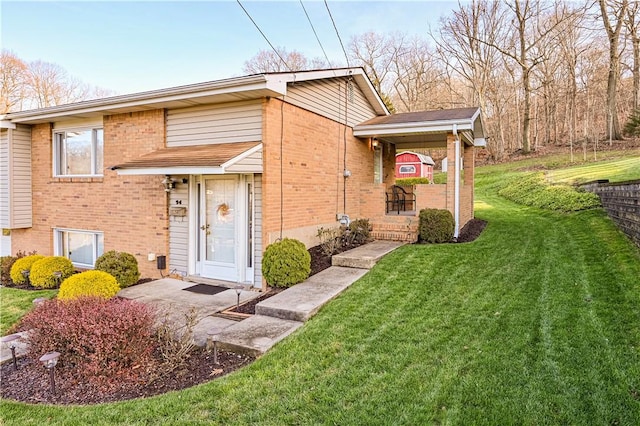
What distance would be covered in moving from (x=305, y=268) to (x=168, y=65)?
14.0 metres

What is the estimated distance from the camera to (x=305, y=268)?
23.9ft

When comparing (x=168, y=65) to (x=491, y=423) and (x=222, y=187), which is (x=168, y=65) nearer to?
(x=222, y=187)

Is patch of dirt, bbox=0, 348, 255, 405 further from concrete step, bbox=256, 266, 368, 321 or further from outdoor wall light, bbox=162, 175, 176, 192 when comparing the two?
outdoor wall light, bbox=162, 175, 176, 192

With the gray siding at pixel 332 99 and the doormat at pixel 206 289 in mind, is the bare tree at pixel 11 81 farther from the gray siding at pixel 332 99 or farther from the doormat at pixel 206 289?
the doormat at pixel 206 289

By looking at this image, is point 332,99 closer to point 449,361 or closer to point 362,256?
point 362,256

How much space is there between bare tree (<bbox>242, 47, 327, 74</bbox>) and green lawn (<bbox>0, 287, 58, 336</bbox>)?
27974mm

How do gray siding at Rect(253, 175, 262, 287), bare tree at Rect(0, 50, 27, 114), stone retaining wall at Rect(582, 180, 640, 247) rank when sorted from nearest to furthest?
1. stone retaining wall at Rect(582, 180, 640, 247)
2. gray siding at Rect(253, 175, 262, 287)
3. bare tree at Rect(0, 50, 27, 114)

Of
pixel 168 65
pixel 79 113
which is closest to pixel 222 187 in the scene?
pixel 79 113

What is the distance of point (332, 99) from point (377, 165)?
419cm

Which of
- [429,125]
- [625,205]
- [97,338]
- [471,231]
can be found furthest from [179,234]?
[625,205]

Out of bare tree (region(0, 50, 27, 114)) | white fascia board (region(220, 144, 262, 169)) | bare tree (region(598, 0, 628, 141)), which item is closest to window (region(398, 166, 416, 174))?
bare tree (region(598, 0, 628, 141))

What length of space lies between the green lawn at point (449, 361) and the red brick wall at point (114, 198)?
5.44 m

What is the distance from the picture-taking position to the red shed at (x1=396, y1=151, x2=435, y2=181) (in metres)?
27.6

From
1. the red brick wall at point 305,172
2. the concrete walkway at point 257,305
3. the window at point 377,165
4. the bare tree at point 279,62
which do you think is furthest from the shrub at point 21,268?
the bare tree at point 279,62
